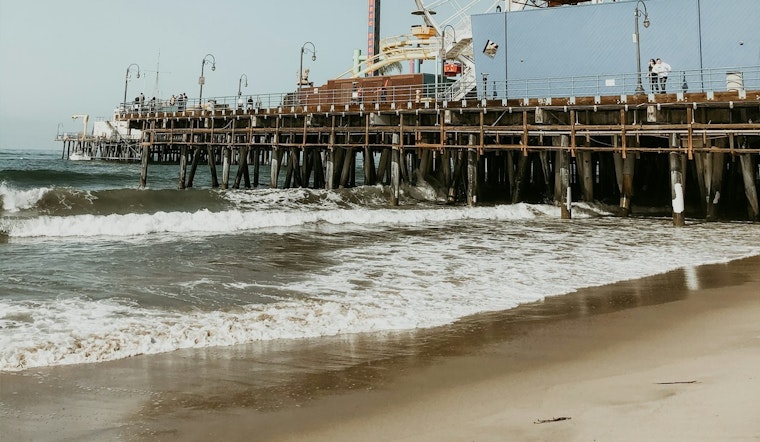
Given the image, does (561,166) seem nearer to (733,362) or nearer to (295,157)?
(295,157)

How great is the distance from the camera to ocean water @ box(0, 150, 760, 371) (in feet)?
24.9

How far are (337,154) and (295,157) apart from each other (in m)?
4.41

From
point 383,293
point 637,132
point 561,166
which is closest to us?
point 383,293

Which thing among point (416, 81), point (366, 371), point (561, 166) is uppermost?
→ point (416, 81)

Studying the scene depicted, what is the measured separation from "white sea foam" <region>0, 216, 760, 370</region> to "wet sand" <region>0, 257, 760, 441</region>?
0.53 meters

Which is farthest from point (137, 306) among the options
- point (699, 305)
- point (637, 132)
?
point (637, 132)

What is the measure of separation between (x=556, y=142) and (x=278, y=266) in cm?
1792

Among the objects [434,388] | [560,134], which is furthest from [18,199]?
[434,388]

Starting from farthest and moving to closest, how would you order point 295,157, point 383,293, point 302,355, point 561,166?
point 295,157
point 561,166
point 383,293
point 302,355

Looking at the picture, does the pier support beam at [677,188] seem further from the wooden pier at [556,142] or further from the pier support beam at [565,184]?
the pier support beam at [565,184]

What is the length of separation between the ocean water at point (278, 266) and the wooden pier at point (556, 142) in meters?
1.96

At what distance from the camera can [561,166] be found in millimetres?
23828

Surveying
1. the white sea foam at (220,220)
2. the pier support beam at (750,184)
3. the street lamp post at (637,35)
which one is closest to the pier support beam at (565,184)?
the white sea foam at (220,220)

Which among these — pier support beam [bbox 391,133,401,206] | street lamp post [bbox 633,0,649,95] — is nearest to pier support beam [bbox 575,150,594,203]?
street lamp post [bbox 633,0,649,95]
